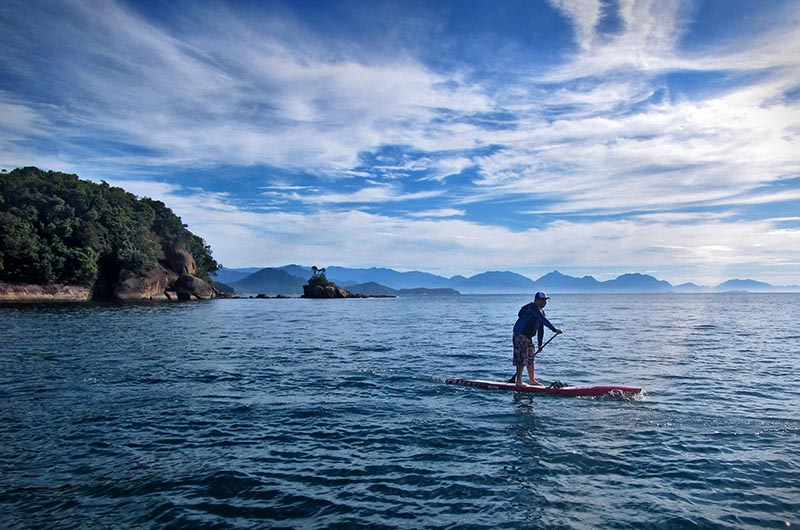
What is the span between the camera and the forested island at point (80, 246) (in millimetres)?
64625

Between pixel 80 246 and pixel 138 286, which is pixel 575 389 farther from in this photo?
pixel 138 286

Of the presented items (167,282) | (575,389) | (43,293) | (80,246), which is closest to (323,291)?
(167,282)

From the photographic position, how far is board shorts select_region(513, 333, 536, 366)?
15.9m

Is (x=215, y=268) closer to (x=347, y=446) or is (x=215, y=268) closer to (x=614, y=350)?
(x=614, y=350)

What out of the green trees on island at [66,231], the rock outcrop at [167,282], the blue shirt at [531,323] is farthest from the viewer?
the rock outcrop at [167,282]

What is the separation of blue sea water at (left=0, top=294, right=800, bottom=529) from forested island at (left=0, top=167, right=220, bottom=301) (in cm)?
5742

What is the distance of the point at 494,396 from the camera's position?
48.5 ft

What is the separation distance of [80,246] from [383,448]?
83.3 m

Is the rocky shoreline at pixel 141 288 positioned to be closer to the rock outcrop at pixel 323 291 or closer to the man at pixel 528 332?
the rock outcrop at pixel 323 291

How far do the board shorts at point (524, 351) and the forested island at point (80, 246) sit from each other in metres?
72.6

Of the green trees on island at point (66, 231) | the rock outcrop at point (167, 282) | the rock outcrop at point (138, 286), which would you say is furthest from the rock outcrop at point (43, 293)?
the rock outcrop at point (167, 282)

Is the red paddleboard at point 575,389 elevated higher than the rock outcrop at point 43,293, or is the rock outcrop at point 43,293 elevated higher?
the rock outcrop at point 43,293

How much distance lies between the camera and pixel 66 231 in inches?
2820

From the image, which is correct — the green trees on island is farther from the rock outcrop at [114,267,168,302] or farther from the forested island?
the rock outcrop at [114,267,168,302]
